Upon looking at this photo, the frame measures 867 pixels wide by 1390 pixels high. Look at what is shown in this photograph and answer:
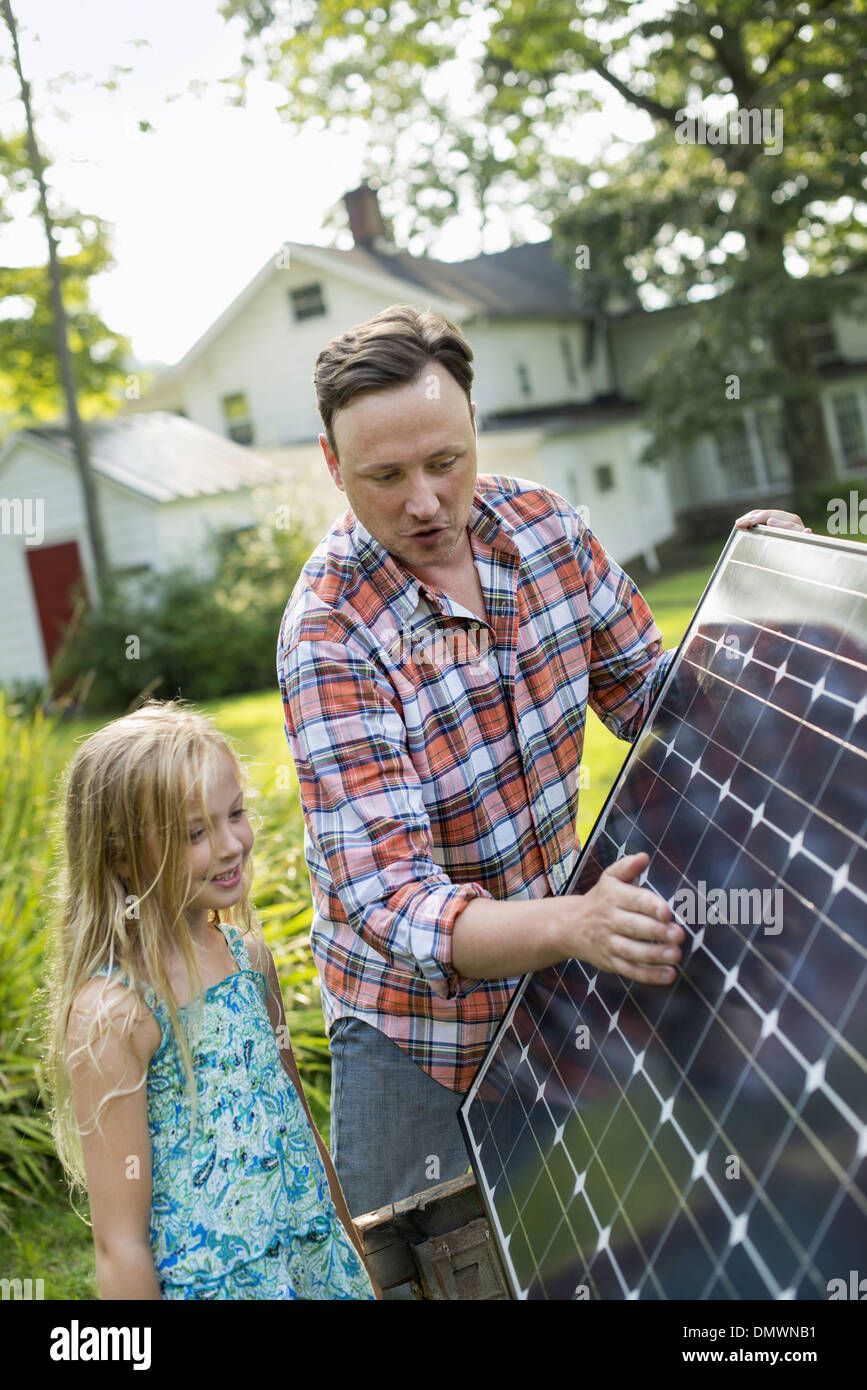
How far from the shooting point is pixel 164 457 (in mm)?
27875

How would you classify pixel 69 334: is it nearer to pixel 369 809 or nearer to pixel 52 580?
pixel 52 580

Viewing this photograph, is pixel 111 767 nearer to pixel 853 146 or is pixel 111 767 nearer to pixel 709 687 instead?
pixel 709 687

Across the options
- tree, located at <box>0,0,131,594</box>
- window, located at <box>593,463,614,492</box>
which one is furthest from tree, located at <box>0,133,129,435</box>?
window, located at <box>593,463,614,492</box>

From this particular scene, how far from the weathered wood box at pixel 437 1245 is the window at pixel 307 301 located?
31761 millimetres

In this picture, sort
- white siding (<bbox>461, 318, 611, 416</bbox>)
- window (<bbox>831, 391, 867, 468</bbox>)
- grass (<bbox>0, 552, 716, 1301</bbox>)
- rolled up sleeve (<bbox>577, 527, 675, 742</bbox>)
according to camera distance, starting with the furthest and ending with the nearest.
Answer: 1. window (<bbox>831, 391, 867, 468</bbox>)
2. white siding (<bbox>461, 318, 611, 416</bbox>)
3. grass (<bbox>0, 552, 716, 1301</bbox>)
4. rolled up sleeve (<bbox>577, 527, 675, 742</bbox>)

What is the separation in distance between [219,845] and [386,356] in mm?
1006

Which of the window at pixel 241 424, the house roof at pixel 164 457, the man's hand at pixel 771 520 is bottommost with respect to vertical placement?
the man's hand at pixel 771 520

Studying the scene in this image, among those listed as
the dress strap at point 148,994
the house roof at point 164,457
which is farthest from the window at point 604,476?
the dress strap at point 148,994

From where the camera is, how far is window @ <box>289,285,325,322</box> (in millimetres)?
32156

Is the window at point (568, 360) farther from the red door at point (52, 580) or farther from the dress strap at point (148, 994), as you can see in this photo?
the dress strap at point (148, 994)

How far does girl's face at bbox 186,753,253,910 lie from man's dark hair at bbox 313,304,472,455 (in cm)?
75

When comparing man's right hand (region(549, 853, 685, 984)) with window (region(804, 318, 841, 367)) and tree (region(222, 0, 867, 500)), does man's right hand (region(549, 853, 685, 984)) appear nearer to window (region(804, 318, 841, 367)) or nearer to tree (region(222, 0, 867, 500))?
tree (region(222, 0, 867, 500))

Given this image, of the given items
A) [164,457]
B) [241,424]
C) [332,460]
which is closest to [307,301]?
[241,424]

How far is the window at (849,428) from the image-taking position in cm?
3628
